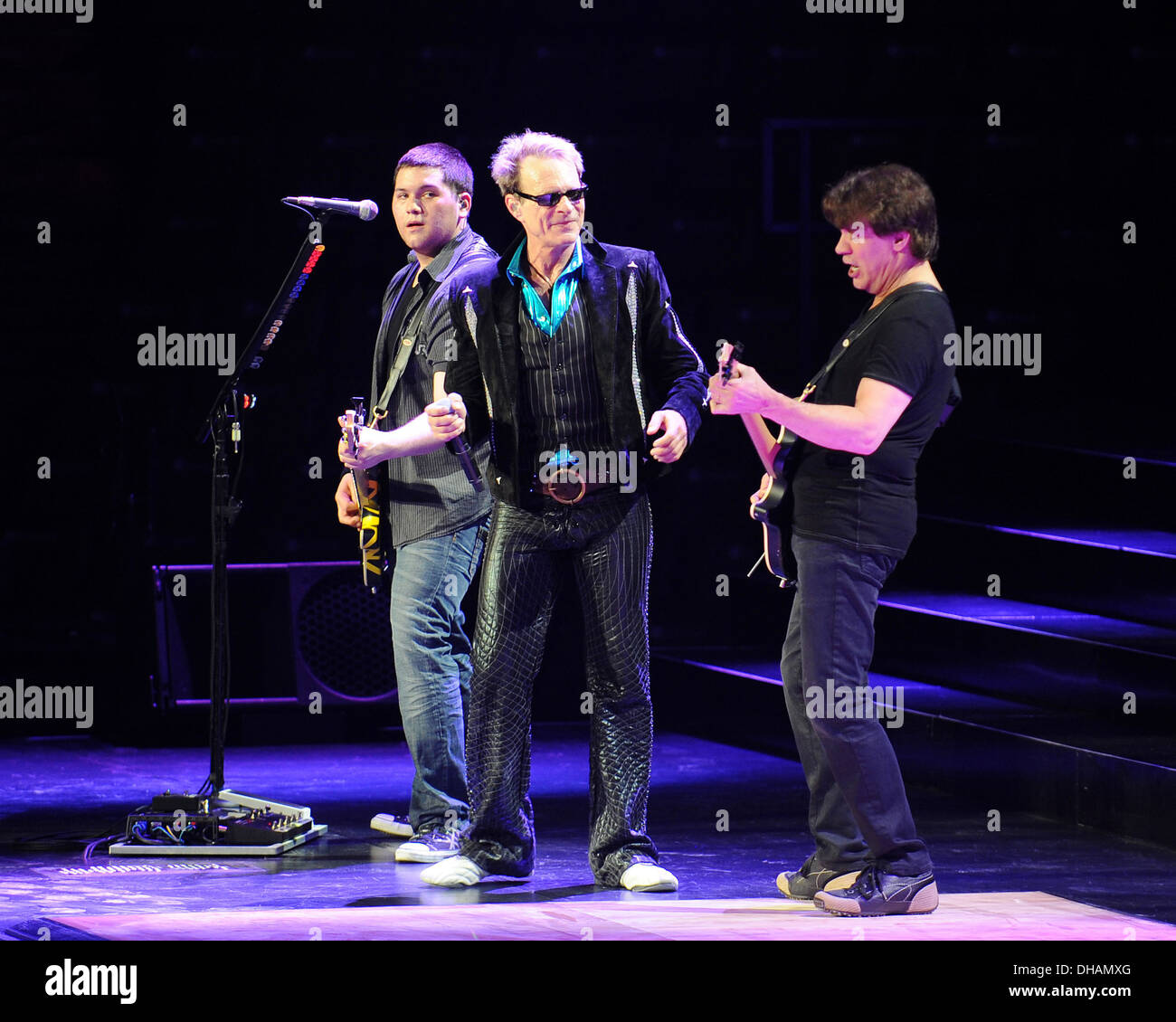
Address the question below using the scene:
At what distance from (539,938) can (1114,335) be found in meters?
5.25

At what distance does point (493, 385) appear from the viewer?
13.6ft

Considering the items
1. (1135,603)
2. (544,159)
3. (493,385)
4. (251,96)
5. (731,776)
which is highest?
(251,96)

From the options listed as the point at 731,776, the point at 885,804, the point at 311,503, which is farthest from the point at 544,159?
the point at 311,503

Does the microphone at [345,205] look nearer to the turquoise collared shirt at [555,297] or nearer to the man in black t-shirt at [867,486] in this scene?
the turquoise collared shirt at [555,297]

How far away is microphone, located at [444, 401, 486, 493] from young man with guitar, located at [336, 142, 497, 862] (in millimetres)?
210

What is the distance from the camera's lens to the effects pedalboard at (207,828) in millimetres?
4758

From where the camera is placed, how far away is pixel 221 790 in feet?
16.3

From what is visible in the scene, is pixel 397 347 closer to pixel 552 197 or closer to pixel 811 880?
pixel 552 197

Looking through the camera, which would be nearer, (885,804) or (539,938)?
(539,938)

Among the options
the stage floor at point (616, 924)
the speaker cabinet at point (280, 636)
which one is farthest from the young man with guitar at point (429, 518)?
the speaker cabinet at point (280, 636)

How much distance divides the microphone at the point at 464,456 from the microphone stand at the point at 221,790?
0.64 metres

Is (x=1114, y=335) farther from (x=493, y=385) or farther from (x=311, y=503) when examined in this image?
(x=493, y=385)

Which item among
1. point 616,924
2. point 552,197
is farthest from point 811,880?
point 552,197

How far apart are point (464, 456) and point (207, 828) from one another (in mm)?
1307
